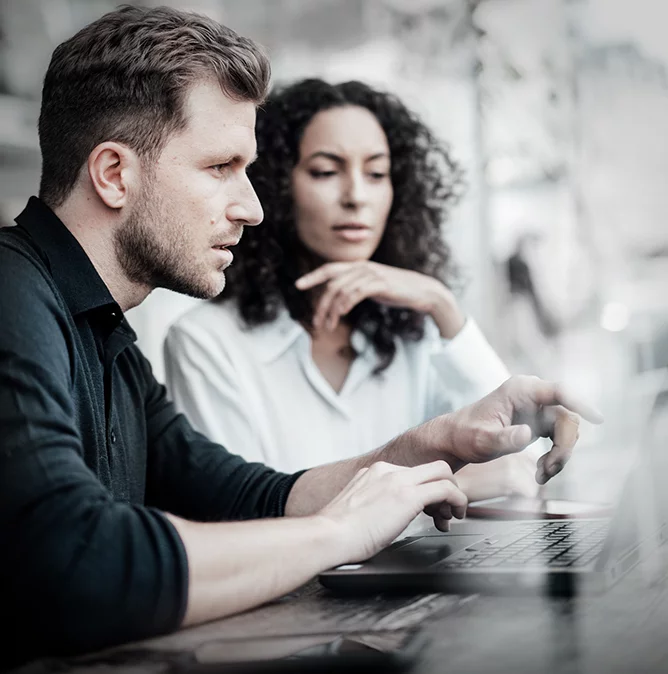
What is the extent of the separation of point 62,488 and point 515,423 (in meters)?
0.54

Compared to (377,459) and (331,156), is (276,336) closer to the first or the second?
(331,156)

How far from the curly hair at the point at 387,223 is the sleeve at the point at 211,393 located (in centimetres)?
9

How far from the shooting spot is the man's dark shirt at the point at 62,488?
0.66 m

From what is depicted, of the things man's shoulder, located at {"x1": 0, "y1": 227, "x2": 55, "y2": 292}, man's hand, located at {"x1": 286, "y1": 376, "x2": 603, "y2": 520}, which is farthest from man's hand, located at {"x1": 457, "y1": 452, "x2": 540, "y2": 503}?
man's shoulder, located at {"x1": 0, "y1": 227, "x2": 55, "y2": 292}

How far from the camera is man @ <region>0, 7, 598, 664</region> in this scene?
672 mm

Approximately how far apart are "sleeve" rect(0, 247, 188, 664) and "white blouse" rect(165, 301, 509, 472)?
69 centimetres

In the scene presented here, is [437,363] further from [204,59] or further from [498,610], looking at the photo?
[498,610]

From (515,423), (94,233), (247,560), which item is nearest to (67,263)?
(94,233)

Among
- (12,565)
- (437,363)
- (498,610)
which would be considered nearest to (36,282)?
(12,565)

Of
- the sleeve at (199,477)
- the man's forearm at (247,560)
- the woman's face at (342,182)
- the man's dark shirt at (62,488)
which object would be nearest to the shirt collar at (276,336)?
the woman's face at (342,182)

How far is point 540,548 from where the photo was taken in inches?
32.0

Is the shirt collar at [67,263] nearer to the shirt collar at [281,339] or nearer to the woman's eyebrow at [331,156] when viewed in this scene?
the shirt collar at [281,339]

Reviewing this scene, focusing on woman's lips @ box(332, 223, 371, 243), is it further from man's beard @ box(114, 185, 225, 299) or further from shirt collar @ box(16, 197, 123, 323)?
shirt collar @ box(16, 197, 123, 323)

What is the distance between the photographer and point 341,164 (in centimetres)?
149
